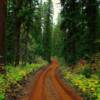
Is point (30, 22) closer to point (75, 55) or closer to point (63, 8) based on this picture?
point (63, 8)

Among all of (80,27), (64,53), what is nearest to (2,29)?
(80,27)

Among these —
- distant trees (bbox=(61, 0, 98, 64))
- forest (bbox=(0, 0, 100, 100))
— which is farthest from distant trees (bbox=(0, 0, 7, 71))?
distant trees (bbox=(61, 0, 98, 64))

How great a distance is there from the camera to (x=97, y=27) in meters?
28.7

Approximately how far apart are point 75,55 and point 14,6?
9.02 meters

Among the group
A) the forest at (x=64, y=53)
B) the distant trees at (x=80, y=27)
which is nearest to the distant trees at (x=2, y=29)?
the forest at (x=64, y=53)

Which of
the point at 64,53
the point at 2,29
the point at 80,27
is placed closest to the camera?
the point at 2,29

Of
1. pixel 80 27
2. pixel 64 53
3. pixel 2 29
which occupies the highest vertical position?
pixel 80 27

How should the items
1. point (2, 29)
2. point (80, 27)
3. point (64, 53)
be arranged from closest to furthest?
point (2, 29) → point (80, 27) → point (64, 53)

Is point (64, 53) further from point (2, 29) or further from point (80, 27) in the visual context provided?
point (2, 29)

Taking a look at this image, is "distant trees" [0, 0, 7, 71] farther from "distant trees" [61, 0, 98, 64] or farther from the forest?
"distant trees" [61, 0, 98, 64]

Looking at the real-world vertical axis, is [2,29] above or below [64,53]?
above

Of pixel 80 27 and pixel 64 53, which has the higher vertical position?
pixel 80 27

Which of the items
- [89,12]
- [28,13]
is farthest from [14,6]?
[89,12]

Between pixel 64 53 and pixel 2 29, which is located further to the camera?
pixel 64 53
